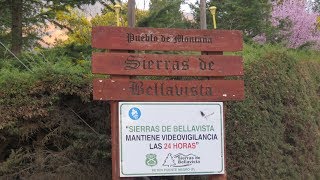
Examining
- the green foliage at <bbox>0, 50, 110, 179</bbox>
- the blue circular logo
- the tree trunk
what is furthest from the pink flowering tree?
the blue circular logo

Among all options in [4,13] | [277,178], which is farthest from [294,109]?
[4,13]

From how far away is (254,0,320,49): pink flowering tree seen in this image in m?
22.1

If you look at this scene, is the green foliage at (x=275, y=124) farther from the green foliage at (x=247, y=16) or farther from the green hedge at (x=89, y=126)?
the green foliage at (x=247, y=16)

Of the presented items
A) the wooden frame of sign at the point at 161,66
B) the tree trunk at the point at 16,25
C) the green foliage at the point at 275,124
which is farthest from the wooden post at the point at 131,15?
the wooden frame of sign at the point at 161,66

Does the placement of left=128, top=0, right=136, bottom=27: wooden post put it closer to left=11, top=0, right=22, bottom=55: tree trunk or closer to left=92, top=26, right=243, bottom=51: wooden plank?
left=11, top=0, right=22, bottom=55: tree trunk

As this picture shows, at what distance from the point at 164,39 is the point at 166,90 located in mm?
651

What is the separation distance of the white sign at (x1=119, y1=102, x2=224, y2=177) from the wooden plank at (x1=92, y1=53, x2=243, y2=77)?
0.40 m

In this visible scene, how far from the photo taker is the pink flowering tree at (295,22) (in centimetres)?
2206

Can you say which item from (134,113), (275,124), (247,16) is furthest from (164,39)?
(247,16)

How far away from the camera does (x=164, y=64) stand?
6371 millimetres

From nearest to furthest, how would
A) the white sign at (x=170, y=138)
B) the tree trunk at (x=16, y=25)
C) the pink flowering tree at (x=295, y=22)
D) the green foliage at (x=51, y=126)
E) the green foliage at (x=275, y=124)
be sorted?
the white sign at (x=170, y=138), the green foliage at (x=51, y=126), the green foliage at (x=275, y=124), the tree trunk at (x=16, y=25), the pink flowering tree at (x=295, y=22)

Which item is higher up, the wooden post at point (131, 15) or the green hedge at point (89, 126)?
the wooden post at point (131, 15)

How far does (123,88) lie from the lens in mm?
6215

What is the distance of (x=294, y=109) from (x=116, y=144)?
428 cm
